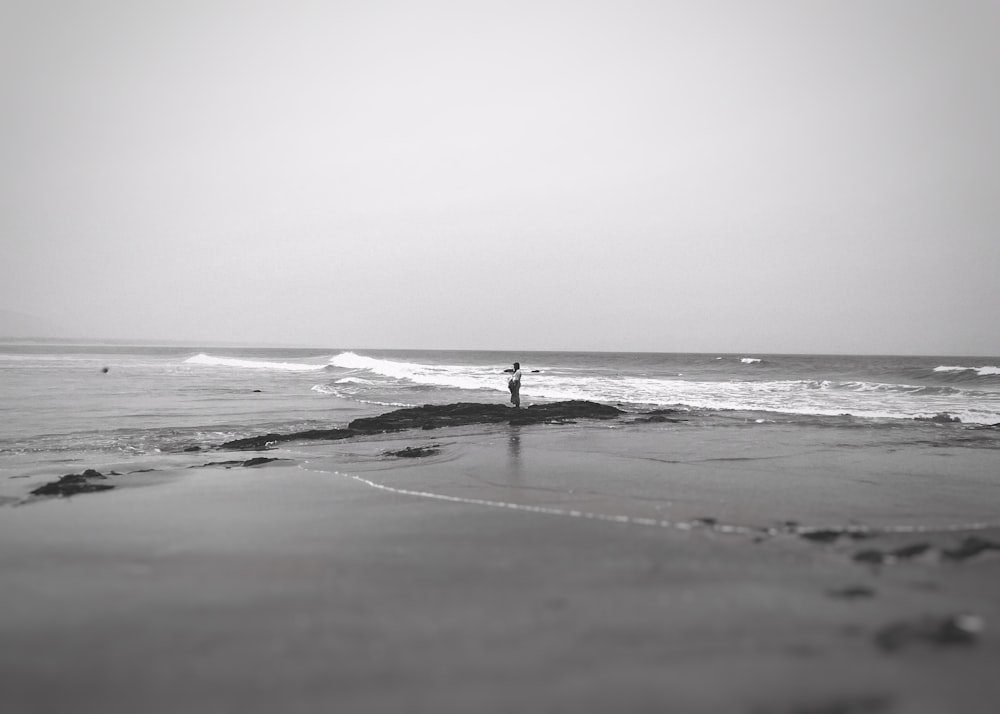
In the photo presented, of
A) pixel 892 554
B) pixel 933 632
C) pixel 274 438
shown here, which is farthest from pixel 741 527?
pixel 274 438

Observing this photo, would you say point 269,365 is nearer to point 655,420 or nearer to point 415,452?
point 655,420

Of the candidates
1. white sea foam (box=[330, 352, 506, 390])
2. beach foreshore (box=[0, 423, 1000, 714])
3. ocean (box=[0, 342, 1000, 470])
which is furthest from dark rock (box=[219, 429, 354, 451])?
white sea foam (box=[330, 352, 506, 390])

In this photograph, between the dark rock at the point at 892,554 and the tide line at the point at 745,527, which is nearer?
the dark rock at the point at 892,554

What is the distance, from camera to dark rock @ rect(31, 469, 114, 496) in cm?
744

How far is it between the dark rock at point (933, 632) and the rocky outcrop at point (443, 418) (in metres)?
Answer: 10.6

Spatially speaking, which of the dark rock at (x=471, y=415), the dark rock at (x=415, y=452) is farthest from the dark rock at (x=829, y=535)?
the dark rock at (x=471, y=415)

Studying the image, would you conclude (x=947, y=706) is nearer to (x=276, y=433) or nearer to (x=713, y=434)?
(x=713, y=434)

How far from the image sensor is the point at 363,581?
436 centimetres

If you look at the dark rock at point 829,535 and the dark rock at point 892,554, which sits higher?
the dark rock at point 892,554

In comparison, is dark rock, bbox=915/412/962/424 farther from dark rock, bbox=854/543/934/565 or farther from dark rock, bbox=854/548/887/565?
dark rock, bbox=854/548/887/565

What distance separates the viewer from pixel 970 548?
17.0 ft

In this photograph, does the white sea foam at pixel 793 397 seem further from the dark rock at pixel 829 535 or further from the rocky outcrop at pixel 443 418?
the dark rock at pixel 829 535

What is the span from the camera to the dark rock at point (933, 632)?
339cm

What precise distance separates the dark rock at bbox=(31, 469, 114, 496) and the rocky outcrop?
11.0 ft
